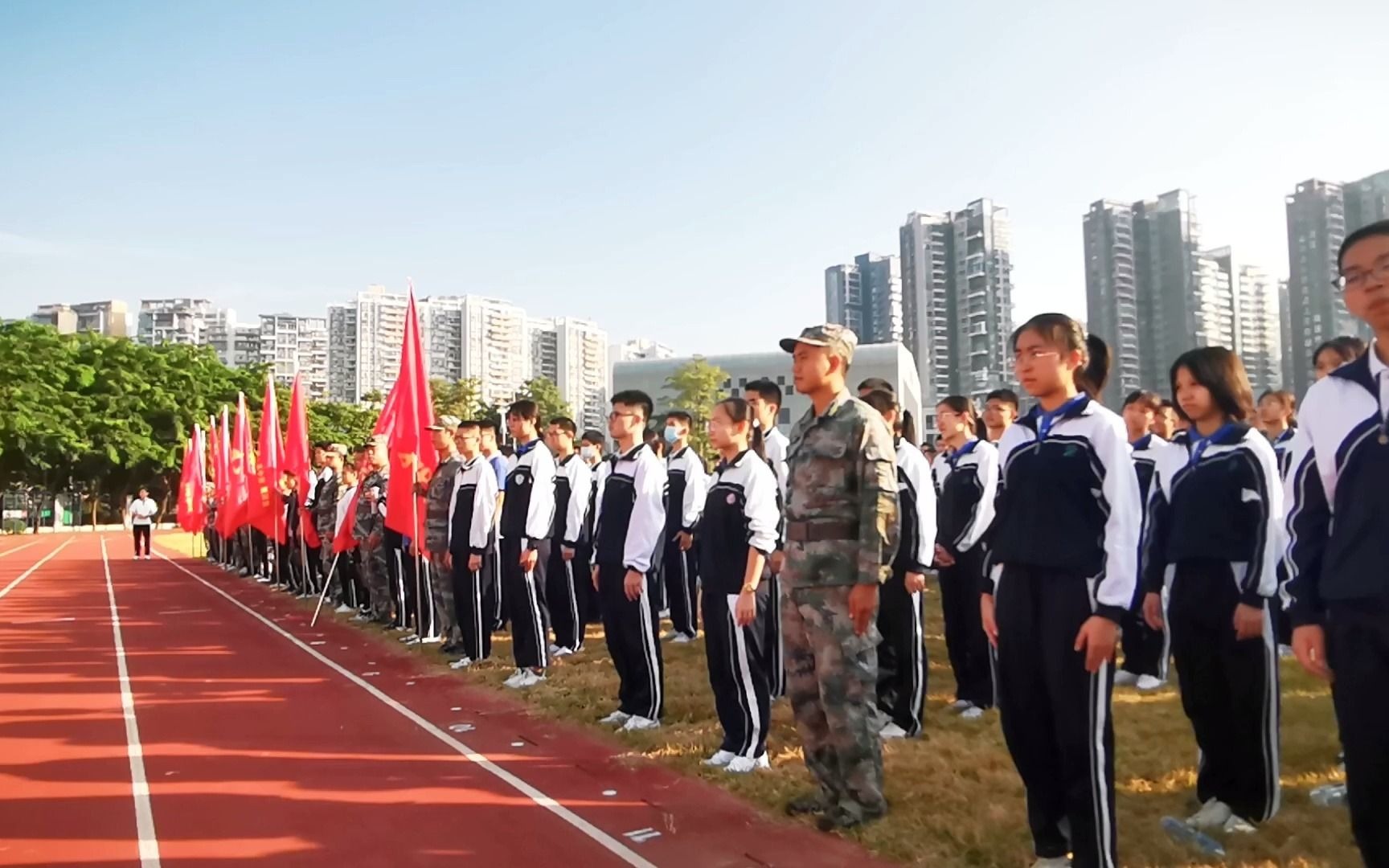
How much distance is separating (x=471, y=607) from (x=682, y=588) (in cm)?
235

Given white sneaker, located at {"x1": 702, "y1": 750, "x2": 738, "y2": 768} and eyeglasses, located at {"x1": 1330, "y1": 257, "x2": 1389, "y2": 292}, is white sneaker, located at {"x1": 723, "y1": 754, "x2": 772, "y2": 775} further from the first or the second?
eyeglasses, located at {"x1": 1330, "y1": 257, "x2": 1389, "y2": 292}

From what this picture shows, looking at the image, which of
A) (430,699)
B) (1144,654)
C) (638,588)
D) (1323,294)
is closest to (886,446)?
(638,588)

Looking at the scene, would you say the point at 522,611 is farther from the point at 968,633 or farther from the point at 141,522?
the point at 141,522

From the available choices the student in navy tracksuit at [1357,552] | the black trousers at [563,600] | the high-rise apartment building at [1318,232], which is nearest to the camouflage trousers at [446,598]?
the black trousers at [563,600]

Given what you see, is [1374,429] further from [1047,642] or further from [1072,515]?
[1047,642]

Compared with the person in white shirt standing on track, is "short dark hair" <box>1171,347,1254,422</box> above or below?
above

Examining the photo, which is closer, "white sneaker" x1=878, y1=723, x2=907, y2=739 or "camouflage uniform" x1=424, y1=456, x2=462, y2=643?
"white sneaker" x1=878, y1=723, x2=907, y2=739

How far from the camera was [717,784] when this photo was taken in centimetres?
487

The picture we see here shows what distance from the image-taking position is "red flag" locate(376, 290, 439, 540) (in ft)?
32.3

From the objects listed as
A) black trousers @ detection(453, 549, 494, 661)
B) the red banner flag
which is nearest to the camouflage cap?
black trousers @ detection(453, 549, 494, 661)

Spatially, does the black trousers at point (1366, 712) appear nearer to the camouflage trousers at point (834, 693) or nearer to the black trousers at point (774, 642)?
the camouflage trousers at point (834, 693)

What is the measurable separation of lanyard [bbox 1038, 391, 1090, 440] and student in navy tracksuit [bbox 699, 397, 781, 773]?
1741 mm

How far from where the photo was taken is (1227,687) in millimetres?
3924

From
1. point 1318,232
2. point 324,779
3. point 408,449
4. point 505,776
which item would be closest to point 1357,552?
point 505,776
